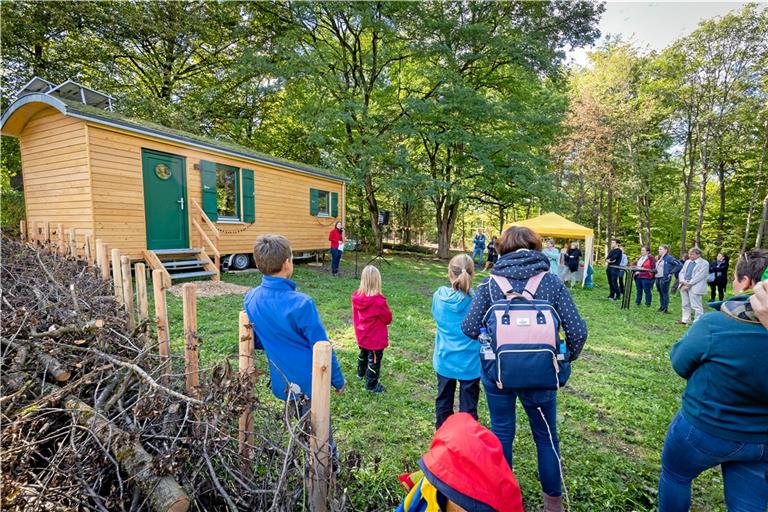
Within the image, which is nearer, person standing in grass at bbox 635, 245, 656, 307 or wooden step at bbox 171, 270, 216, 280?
wooden step at bbox 171, 270, 216, 280

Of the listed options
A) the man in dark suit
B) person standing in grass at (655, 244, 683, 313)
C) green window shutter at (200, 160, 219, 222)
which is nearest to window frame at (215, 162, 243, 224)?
green window shutter at (200, 160, 219, 222)

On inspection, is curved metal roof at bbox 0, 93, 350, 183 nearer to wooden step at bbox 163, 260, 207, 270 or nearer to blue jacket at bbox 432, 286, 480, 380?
wooden step at bbox 163, 260, 207, 270

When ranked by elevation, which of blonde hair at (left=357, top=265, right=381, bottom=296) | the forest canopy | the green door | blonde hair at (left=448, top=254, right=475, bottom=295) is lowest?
blonde hair at (left=357, top=265, right=381, bottom=296)

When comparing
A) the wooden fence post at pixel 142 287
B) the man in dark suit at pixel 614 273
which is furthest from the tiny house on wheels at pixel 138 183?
the man in dark suit at pixel 614 273

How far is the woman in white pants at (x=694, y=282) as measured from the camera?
7.30 meters

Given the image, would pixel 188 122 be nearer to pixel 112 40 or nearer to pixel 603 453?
pixel 112 40

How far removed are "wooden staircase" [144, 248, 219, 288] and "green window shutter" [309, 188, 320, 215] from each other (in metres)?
4.80

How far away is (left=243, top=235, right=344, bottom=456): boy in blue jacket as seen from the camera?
1.96 meters

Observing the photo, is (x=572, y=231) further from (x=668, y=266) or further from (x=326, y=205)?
(x=326, y=205)

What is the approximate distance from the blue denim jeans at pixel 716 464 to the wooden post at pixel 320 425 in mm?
1667

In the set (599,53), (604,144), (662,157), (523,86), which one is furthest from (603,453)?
(599,53)

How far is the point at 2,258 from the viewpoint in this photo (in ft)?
19.3

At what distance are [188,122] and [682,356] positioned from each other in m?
17.1

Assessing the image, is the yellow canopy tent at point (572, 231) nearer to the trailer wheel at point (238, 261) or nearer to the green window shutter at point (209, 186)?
the trailer wheel at point (238, 261)
